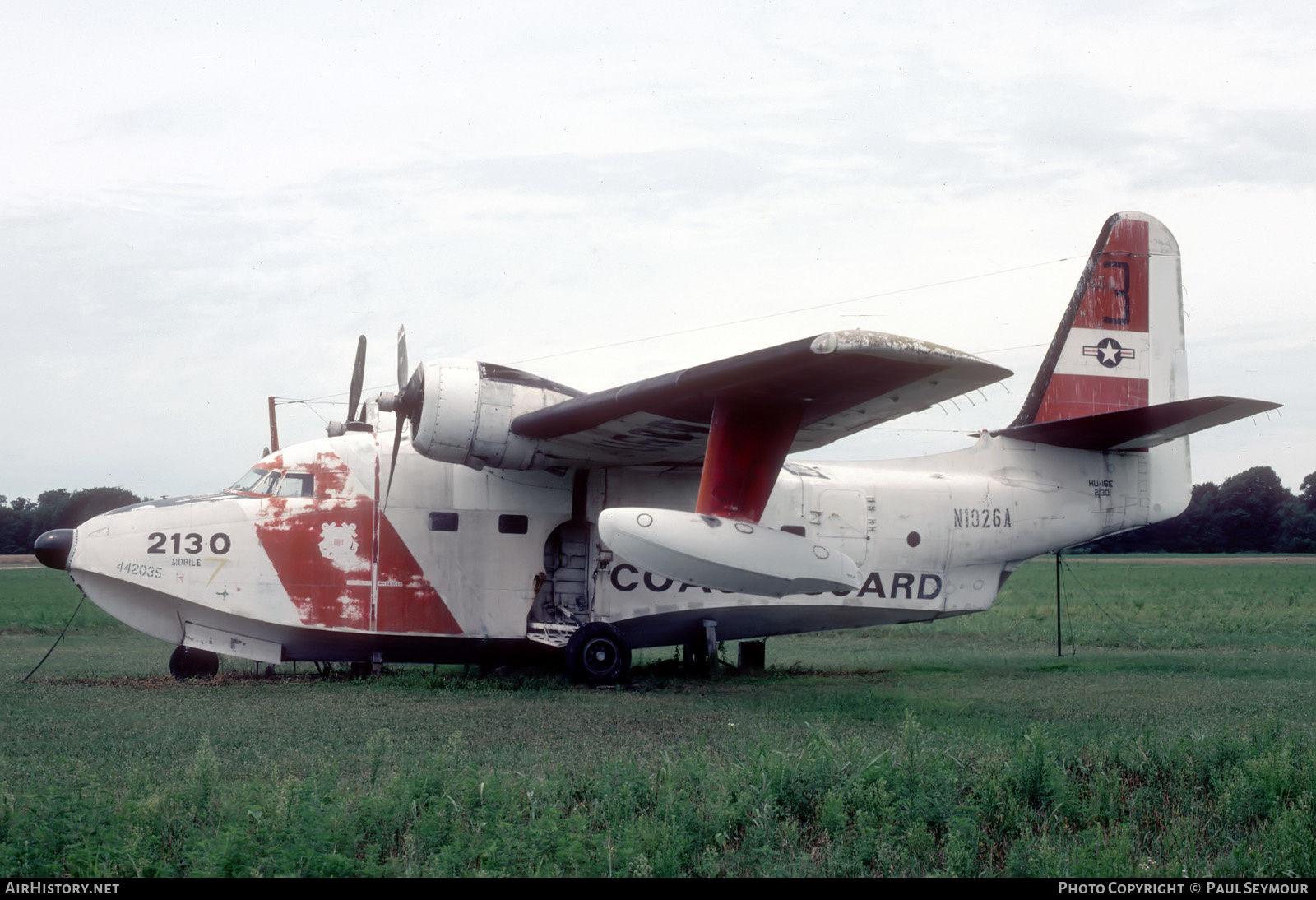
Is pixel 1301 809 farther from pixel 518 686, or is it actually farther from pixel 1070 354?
pixel 1070 354

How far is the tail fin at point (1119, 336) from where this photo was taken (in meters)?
14.7

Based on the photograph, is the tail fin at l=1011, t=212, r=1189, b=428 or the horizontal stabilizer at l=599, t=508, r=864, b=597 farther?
the tail fin at l=1011, t=212, r=1189, b=428

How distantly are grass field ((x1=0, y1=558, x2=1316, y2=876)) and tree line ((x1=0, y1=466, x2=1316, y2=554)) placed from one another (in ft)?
260

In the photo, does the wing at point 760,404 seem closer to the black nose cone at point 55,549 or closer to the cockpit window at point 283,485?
the cockpit window at point 283,485

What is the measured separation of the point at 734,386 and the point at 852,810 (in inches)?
198

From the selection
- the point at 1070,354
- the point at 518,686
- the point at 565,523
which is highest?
the point at 1070,354

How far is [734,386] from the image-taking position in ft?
33.1

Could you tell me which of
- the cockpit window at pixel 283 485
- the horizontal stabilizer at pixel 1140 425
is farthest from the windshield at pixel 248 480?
the horizontal stabilizer at pixel 1140 425

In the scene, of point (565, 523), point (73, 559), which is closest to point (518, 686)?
point (565, 523)

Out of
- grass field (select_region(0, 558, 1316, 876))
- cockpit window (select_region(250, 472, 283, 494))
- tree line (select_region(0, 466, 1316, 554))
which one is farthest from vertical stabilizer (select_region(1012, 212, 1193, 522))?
tree line (select_region(0, 466, 1316, 554))

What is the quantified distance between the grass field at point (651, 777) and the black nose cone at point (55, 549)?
1306 mm

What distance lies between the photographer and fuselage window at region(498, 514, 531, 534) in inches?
510

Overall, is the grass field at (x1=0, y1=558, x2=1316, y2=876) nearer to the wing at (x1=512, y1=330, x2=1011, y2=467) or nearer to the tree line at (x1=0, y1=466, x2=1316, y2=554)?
the wing at (x1=512, y1=330, x2=1011, y2=467)

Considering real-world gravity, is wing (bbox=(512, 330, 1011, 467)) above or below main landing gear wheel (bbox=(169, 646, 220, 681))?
above
